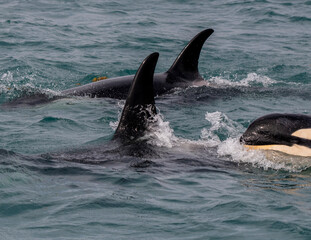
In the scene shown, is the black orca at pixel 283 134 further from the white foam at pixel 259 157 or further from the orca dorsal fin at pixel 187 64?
the orca dorsal fin at pixel 187 64

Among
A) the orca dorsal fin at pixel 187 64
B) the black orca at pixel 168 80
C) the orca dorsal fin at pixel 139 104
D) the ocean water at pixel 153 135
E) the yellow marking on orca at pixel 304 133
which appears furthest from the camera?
the orca dorsal fin at pixel 187 64

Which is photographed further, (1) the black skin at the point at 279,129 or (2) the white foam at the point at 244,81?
(2) the white foam at the point at 244,81

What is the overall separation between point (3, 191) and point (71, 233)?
1683 mm

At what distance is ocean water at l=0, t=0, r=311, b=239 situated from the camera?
292 inches

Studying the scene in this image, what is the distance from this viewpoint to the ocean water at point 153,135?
741cm

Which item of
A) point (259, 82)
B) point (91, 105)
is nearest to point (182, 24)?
point (259, 82)

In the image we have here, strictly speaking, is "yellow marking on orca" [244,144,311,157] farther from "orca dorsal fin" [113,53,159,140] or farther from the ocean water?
"orca dorsal fin" [113,53,159,140]

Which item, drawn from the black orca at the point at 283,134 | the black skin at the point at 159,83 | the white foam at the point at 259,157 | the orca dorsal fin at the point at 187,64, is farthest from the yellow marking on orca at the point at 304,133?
the orca dorsal fin at the point at 187,64

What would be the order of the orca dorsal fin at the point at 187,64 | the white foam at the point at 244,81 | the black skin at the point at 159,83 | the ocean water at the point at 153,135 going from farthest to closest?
1. the white foam at the point at 244,81
2. the orca dorsal fin at the point at 187,64
3. the black skin at the point at 159,83
4. the ocean water at the point at 153,135

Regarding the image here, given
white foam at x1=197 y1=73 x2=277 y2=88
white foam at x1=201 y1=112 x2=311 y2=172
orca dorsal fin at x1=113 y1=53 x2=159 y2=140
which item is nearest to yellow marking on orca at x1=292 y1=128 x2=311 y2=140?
white foam at x1=201 y1=112 x2=311 y2=172

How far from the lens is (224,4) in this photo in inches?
1152

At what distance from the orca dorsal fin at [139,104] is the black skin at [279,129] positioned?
175 centimetres

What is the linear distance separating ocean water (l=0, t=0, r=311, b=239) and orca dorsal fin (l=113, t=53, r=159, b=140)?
0.30 meters

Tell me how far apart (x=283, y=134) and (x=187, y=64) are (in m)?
6.54
